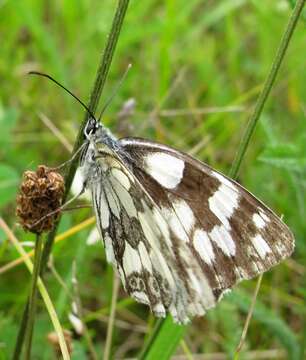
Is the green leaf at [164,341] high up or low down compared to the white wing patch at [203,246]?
down

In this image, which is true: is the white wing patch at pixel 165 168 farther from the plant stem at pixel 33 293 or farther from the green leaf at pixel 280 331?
the green leaf at pixel 280 331

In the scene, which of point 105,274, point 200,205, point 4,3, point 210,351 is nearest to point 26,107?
point 4,3

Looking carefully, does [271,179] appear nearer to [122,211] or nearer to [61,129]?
[61,129]

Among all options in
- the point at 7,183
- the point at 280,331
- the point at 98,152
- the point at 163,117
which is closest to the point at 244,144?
the point at 98,152

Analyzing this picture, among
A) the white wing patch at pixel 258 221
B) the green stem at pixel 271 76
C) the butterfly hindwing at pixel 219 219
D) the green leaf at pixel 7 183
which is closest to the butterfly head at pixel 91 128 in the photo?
the butterfly hindwing at pixel 219 219

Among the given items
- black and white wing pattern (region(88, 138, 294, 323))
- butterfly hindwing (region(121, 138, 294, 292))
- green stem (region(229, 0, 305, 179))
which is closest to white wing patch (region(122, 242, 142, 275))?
black and white wing pattern (region(88, 138, 294, 323))

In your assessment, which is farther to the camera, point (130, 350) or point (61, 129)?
point (61, 129)
